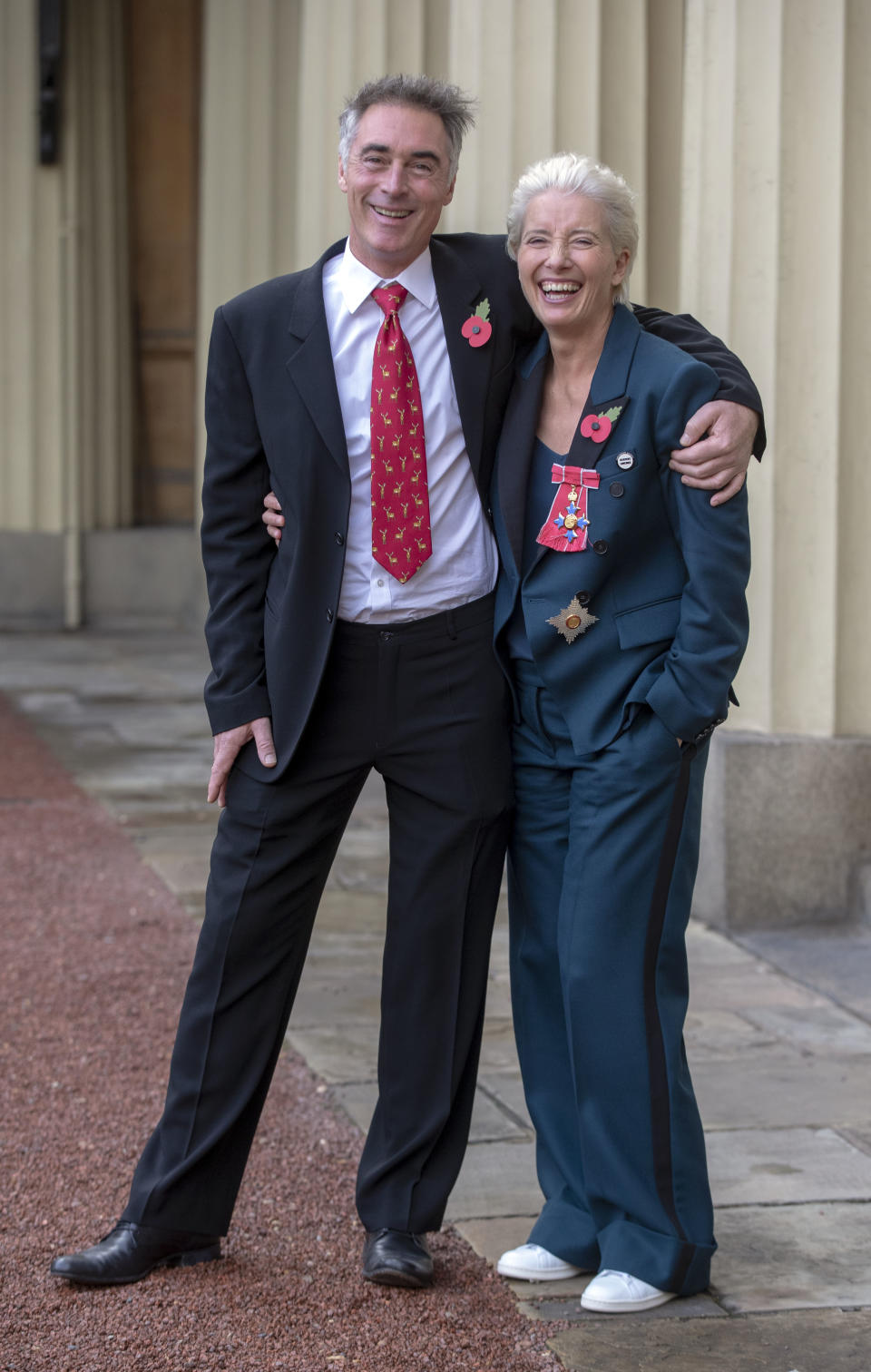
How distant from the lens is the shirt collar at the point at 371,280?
279cm

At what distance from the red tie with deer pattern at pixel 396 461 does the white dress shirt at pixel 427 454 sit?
0.10ft

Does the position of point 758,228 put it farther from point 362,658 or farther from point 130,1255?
point 130,1255

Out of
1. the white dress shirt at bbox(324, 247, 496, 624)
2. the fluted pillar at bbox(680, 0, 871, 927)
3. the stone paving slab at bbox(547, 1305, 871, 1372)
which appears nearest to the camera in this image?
the stone paving slab at bbox(547, 1305, 871, 1372)

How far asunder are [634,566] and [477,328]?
0.47 metres

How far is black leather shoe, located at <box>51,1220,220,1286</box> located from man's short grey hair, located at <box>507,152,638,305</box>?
167 cm

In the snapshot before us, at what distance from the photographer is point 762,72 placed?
4.88 m

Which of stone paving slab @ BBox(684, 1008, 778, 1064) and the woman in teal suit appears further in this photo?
stone paving slab @ BBox(684, 1008, 778, 1064)

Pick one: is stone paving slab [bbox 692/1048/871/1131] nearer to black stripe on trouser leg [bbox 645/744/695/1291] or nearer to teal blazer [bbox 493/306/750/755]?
black stripe on trouser leg [bbox 645/744/695/1291]

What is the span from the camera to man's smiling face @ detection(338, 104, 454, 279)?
2.72 metres

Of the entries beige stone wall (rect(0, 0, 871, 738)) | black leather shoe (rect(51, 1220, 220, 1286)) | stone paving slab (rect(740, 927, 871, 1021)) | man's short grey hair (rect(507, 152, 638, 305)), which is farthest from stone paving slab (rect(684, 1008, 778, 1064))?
man's short grey hair (rect(507, 152, 638, 305))

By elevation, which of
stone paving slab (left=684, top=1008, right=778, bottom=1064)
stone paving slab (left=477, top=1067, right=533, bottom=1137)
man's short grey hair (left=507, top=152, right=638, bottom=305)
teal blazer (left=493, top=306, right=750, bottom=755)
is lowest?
stone paving slab (left=477, top=1067, right=533, bottom=1137)

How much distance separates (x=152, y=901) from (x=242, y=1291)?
2730 mm

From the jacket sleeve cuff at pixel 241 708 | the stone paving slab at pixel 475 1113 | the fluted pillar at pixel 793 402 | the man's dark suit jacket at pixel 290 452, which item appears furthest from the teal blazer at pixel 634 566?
the fluted pillar at pixel 793 402

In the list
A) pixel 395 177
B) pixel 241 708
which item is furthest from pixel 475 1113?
pixel 395 177
